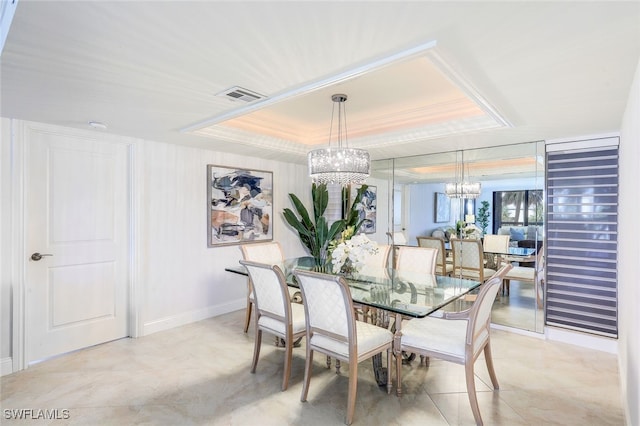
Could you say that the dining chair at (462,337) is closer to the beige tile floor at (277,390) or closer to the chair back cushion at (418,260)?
the beige tile floor at (277,390)

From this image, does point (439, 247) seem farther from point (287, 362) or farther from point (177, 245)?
point (177, 245)

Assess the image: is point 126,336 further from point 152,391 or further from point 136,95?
point 136,95

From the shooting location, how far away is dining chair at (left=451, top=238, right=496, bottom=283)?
4020 millimetres

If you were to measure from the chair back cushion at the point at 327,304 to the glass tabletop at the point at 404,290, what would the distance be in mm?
271

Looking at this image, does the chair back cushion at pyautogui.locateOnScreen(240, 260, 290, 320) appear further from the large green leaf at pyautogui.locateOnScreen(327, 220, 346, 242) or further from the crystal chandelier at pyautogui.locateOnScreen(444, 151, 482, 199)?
the crystal chandelier at pyautogui.locateOnScreen(444, 151, 482, 199)

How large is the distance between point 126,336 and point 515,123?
175 inches

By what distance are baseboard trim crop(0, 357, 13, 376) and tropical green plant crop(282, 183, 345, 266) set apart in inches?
129

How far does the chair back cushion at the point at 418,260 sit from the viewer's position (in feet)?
11.4

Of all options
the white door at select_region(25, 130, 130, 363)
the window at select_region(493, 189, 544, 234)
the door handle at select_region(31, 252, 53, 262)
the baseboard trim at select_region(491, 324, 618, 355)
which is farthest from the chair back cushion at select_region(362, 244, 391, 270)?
the door handle at select_region(31, 252, 53, 262)

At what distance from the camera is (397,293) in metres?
2.64

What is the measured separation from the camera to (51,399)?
7.91 ft

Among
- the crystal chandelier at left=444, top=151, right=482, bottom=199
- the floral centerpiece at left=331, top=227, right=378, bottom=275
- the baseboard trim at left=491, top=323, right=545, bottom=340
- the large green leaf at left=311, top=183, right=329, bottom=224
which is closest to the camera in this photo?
the floral centerpiece at left=331, top=227, right=378, bottom=275

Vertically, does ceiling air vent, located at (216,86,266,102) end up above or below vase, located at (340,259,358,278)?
above

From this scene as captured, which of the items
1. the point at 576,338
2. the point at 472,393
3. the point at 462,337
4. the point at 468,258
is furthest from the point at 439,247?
the point at 472,393
